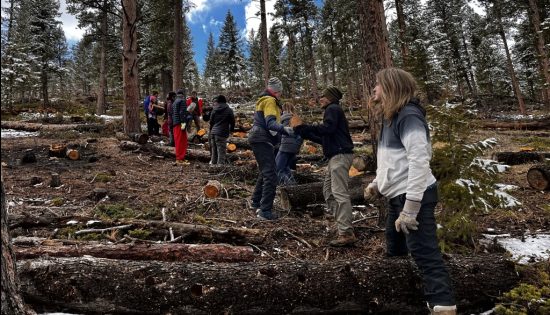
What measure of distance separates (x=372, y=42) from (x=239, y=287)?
12.1 feet

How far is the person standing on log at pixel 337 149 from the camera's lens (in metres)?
5.14

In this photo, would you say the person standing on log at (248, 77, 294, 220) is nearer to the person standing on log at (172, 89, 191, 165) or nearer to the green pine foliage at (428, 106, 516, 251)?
the green pine foliage at (428, 106, 516, 251)

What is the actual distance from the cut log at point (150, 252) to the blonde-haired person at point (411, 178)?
1991 millimetres

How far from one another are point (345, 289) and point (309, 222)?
279 centimetres

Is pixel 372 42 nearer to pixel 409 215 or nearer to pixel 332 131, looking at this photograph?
pixel 332 131

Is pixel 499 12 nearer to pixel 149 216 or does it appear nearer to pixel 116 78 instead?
pixel 149 216

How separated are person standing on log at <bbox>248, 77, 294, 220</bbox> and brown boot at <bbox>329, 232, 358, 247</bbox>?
1.47 meters

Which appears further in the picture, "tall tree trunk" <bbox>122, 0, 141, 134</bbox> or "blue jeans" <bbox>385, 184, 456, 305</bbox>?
"tall tree trunk" <bbox>122, 0, 141, 134</bbox>

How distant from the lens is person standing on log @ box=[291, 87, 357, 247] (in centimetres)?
514

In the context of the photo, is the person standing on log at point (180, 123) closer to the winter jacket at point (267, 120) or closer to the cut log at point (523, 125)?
the winter jacket at point (267, 120)

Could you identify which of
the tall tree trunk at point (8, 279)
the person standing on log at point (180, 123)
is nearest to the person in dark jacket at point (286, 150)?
the person standing on log at point (180, 123)

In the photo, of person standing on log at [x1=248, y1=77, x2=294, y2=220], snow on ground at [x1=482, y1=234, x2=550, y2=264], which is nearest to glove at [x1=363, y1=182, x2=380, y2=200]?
snow on ground at [x1=482, y1=234, x2=550, y2=264]

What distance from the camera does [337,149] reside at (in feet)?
17.3

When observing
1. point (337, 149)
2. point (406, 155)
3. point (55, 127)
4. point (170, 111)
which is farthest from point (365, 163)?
point (55, 127)
